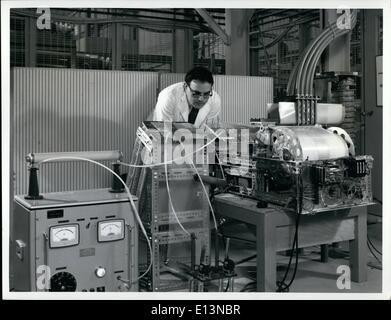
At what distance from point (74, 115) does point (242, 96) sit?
1237 millimetres

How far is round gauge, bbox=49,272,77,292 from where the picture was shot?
6.82 ft

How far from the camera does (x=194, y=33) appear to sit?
564 centimetres

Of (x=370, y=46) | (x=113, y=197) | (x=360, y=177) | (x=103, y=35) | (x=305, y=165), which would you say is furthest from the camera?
(x=103, y=35)

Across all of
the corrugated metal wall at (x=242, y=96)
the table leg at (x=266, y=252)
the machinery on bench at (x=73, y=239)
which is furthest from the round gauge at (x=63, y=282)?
the corrugated metal wall at (x=242, y=96)

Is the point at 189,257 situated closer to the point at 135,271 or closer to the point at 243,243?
the point at 135,271

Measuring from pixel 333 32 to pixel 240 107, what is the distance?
2.66 ft

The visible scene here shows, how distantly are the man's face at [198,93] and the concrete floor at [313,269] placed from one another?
1.00 meters

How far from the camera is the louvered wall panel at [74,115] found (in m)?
2.70

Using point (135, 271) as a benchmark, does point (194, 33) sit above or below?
above

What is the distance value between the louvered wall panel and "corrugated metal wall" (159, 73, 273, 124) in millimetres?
414

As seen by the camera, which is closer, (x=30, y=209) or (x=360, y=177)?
(x=30, y=209)

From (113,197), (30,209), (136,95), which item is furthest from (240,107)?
(30,209)

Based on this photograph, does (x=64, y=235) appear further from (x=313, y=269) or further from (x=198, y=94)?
(x=313, y=269)

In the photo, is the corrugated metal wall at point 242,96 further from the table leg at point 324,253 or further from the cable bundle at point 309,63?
the table leg at point 324,253
